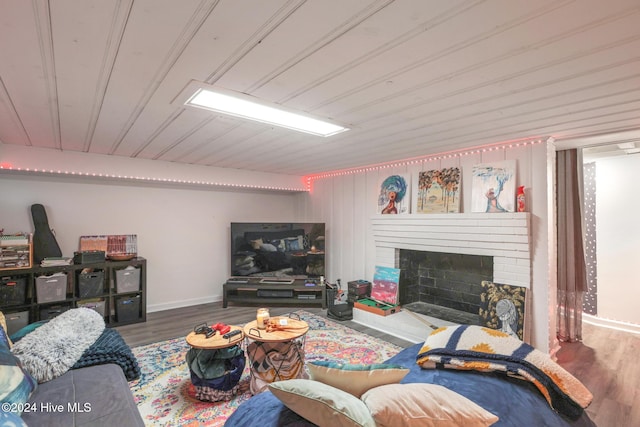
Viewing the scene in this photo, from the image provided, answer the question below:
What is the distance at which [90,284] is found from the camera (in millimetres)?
3893

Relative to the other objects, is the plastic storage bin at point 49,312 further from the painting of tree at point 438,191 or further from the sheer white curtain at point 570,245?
the sheer white curtain at point 570,245

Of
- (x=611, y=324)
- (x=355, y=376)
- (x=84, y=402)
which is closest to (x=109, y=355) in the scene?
(x=84, y=402)

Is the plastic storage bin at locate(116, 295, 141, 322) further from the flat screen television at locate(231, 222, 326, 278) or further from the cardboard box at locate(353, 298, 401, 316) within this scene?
the cardboard box at locate(353, 298, 401, 316)

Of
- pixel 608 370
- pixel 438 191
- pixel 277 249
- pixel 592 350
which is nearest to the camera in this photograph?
pixel 608 370

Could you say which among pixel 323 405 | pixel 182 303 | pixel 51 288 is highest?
pixel 323 405

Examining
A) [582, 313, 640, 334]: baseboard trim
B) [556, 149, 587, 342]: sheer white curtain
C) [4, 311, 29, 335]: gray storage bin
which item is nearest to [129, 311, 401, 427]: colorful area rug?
Answer: [4, 311, 29, 335]: gray storage bin

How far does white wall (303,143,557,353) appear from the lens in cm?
299

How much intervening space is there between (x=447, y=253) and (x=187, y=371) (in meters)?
3.17

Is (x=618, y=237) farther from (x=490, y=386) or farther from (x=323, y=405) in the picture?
(x=323, y=405)

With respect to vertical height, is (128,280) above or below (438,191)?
below

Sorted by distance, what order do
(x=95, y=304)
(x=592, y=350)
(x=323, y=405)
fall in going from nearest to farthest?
(x=323, y=405)
(x=592, y=350)
(x=95, y=304)

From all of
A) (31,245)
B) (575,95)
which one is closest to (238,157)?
(31,245)

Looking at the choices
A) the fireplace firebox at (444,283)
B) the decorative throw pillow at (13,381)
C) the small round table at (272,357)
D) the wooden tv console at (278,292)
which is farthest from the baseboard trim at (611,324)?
the decorative throw pillow at (13,381)

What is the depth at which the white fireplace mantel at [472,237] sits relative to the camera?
10.1 feet
